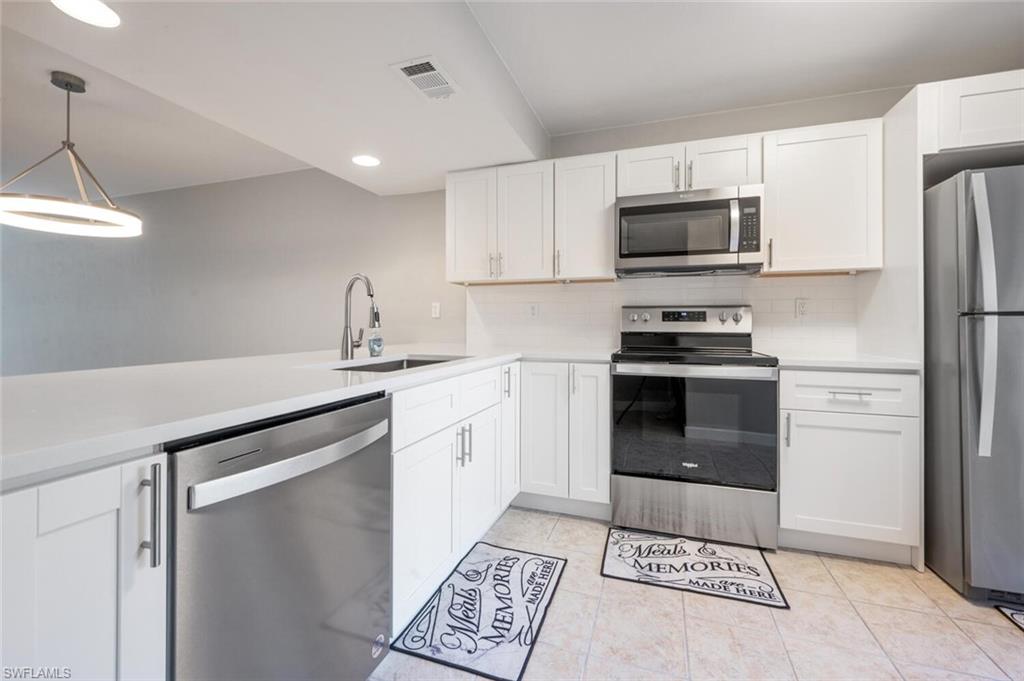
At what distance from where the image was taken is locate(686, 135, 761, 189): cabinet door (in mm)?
2258

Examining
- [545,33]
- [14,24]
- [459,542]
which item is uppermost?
[545,33]

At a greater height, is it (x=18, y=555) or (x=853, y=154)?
(x=853, y=154)

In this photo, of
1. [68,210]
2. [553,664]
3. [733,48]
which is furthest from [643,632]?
[68,210]

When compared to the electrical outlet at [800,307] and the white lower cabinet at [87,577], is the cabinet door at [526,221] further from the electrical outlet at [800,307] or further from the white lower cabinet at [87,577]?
the white lower cabinet at [87,577]

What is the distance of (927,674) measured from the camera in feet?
4.28

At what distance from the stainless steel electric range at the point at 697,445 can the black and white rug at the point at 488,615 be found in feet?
2.09

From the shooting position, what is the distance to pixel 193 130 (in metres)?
2.96

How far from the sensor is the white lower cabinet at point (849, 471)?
1878 mm

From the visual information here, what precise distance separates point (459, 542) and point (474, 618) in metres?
0.29

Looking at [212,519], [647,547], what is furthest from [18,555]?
[647,547]

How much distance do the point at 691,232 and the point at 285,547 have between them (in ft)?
7.41

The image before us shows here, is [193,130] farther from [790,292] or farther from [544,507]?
[790,292]

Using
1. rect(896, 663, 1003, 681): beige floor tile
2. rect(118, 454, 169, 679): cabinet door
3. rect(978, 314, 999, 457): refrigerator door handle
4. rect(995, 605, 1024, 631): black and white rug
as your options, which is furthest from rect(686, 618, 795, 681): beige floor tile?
rect(118, 454, 169, 679): cabinet door

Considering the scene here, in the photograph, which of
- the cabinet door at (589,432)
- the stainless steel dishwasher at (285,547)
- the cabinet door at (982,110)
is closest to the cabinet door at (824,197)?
the cabinet door at (982,110)
